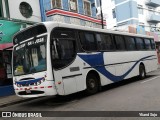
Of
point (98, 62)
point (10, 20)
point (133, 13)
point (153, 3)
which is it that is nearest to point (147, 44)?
point (98, 62)

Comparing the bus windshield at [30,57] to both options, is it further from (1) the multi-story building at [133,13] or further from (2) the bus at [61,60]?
(1) the multi-story building at [133,13]

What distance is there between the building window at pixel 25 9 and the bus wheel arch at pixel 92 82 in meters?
8.44

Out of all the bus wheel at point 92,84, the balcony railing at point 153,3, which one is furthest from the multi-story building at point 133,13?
the bus wheel at point 92,84

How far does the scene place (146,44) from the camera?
18.1 meters

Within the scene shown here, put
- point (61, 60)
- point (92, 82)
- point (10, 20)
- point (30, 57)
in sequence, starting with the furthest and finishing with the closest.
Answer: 1. point (10, 20)
2. point (92, 82)
3. point (30, 57)
4. point (61, 60)

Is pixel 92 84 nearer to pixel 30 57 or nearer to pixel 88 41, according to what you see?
pixel 88 41

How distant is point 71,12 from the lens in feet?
67.9

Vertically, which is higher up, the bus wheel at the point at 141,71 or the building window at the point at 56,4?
the building window at the point at 56,4

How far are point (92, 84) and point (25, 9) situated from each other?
9133mm

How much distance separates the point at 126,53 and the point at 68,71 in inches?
223

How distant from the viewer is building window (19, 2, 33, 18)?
17908mm

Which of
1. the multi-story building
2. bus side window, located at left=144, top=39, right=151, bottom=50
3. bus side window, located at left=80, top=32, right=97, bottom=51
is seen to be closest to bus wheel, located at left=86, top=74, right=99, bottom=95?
bus side window, located at left=80, top=32, right=97, bottom=51

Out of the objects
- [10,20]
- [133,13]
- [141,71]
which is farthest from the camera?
[133,13]

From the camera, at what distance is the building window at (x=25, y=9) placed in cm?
1791
